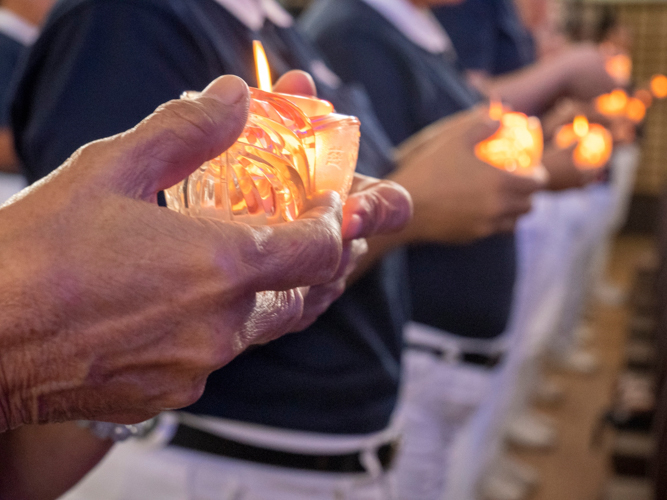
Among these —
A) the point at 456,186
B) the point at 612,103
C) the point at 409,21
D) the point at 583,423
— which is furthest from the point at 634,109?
the point at 456,186

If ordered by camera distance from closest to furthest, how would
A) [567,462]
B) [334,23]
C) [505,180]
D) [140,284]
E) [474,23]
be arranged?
1. [140,284]
2. [505,180]
3. [334,23]
4. [474,23]
5. [567,462]

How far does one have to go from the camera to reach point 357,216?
50 centimetres

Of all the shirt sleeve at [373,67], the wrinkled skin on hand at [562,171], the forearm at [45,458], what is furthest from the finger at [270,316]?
the wrinkled skin on hand at [562,171]

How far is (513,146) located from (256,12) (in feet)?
1.78

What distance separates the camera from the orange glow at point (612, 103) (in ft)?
6.12

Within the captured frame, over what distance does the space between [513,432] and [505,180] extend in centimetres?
195

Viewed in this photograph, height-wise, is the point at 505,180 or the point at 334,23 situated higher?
the point at 334,23

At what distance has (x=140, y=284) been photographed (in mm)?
351

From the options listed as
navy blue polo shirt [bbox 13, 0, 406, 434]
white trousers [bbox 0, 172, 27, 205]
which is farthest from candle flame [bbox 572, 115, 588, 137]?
white trousers [bbox 0, 172, 27, 205]

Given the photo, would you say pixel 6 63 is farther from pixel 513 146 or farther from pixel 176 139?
pixel 176 139

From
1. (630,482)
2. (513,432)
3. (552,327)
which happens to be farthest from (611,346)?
(630,482)

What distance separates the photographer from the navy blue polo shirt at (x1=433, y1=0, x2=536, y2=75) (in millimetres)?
2258

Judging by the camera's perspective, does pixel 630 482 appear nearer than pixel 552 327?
Yes

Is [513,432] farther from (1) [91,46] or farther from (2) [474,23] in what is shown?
(1) [91,46]
